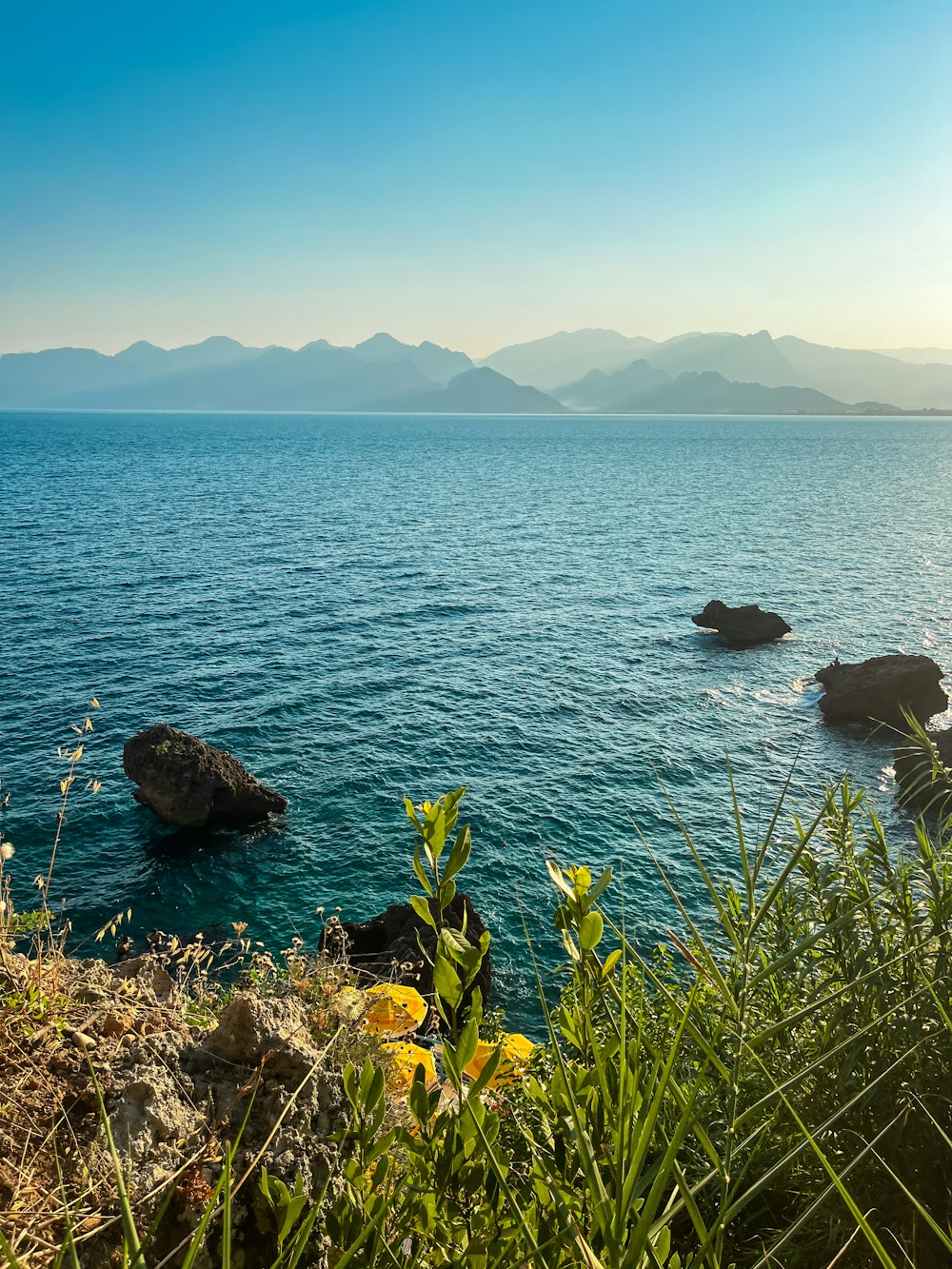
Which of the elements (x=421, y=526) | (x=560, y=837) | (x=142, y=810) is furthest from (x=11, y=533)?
(x=560, y=837)

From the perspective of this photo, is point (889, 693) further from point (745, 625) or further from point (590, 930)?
point (590, 930)

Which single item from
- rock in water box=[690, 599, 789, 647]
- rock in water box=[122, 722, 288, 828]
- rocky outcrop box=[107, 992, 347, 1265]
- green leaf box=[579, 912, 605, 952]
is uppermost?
green leaf box=[579, 912, 605, 952]

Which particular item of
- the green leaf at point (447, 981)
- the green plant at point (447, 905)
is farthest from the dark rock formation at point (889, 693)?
the green leaf at point (447, 981)

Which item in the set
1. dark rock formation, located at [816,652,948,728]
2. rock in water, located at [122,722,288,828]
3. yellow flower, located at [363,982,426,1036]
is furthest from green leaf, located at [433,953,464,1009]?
dark rock formation, located at [816,652,948,728]

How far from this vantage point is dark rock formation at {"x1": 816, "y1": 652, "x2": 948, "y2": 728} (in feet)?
114

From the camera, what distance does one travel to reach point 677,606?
53344 millimetres

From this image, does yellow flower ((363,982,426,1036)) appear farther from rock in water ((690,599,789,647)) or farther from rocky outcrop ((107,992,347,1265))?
rock in water ((690,599,789,647))

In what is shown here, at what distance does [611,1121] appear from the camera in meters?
2.46

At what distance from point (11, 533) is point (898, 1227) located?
3202 inches

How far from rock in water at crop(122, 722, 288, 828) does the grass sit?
2212cm

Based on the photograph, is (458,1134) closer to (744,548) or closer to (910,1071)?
(910,1071)

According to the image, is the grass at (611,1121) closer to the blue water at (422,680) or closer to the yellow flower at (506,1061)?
the yellow flower at (506,1061)

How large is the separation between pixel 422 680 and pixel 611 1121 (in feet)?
123

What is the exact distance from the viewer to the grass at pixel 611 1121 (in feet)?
7.06
